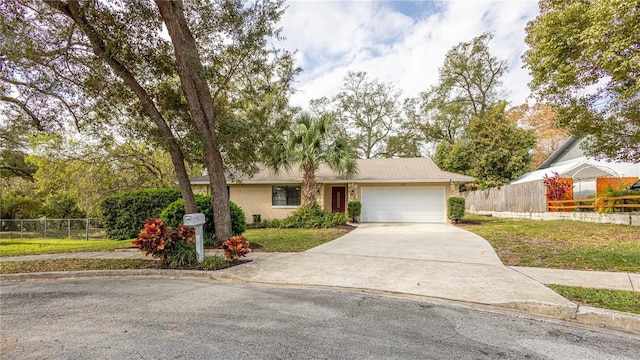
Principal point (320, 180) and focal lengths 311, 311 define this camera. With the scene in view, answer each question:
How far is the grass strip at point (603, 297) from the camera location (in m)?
3.90

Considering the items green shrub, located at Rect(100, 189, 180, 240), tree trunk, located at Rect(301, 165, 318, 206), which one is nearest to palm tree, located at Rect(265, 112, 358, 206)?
tree trunk, located at Rect(301, 165, 318, 206)

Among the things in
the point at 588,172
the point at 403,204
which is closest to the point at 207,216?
the point at 403,204

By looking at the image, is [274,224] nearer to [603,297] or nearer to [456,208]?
[456,208]

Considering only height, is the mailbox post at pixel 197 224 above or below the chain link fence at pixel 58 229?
above

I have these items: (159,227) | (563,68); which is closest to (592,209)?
(563,68)

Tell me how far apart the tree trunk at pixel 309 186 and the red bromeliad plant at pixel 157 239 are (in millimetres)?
7939

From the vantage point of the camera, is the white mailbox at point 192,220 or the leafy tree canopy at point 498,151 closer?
the white mailbox at point 192,220

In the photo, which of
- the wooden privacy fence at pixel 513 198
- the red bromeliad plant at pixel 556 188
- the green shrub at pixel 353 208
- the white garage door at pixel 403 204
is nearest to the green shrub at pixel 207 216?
the green shrub at pixel 353 208

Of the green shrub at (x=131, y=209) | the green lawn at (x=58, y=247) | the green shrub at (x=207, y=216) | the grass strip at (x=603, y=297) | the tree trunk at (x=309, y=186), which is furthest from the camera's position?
the tree trunk at (x=309, y=186)

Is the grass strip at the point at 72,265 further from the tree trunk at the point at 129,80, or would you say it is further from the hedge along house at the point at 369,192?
the hedge along house at the point at 369,192

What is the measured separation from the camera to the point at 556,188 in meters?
15.2

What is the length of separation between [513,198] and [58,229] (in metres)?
25.1

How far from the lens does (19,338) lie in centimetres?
331

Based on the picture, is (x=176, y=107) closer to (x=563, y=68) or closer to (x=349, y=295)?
(x=349, y=295)
